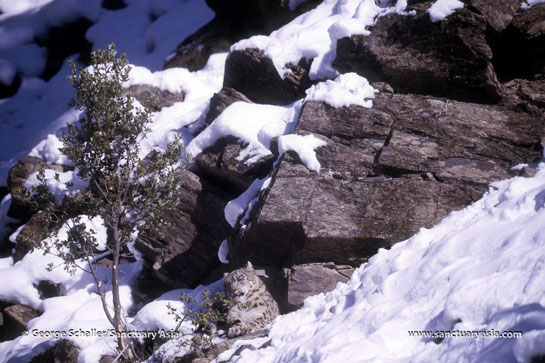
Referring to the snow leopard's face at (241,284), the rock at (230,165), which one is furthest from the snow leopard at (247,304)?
the rock at (230,165)

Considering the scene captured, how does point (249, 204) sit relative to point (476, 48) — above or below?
below

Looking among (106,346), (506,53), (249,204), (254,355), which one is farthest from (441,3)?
(106,346)

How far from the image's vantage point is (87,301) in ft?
33.9

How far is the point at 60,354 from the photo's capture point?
8344mm

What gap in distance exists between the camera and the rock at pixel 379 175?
259 inches

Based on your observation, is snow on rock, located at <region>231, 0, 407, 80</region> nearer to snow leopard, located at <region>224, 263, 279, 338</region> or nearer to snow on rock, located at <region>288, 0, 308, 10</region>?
snow on rock, located at <region>288, 0, 308, 10</region>

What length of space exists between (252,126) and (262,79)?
2161mm

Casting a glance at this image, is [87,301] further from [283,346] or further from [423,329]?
[423,329]

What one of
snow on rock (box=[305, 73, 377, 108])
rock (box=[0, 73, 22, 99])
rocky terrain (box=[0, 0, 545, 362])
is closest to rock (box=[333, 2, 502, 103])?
rocky terrain (box=[0, 0, 545, 362])

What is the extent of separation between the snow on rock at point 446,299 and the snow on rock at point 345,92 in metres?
3.49

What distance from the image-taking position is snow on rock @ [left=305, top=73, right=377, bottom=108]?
826 centimetres

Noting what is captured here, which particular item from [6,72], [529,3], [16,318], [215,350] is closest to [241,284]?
[215,350]

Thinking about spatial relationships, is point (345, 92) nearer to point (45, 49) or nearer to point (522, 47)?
point (522, 47)

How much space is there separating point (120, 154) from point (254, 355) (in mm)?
4859
